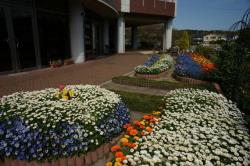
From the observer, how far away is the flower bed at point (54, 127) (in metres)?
2.78

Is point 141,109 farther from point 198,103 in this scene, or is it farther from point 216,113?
point 216,113

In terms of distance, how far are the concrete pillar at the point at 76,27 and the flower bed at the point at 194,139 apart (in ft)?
29.1

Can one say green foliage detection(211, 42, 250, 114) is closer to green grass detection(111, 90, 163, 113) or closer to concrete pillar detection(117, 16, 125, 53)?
green grass detection(111, 90, 163, 113)

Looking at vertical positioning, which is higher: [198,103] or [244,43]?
[244,43]

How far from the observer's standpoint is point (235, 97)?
516 centimetres

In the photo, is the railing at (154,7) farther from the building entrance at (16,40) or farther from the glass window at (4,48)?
the glass window at (4,48)

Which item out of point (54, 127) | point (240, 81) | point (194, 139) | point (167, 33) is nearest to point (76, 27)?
point (240, 81)

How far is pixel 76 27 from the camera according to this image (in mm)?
11836

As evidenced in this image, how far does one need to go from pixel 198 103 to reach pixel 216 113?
580mm

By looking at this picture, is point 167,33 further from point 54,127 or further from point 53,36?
point 54,127

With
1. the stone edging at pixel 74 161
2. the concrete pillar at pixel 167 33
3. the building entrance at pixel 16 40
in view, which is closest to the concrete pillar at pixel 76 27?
the building entrance at pixel 16 40

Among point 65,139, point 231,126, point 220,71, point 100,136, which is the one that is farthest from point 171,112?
point 220,71

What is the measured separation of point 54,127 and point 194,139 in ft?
6.73

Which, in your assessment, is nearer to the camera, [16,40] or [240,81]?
[240,81]
